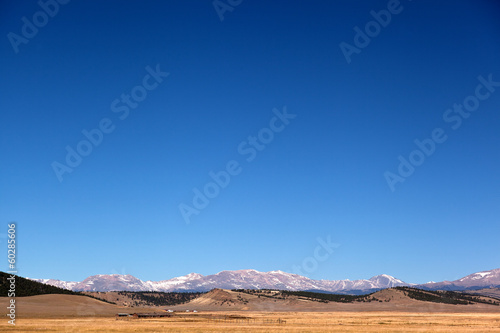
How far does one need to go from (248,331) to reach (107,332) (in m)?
19.7

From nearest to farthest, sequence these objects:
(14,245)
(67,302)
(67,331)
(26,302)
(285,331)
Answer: (14,245) → (67,331) → (285,331) → (26,302) → (67,302)

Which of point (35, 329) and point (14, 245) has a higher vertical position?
point (14, 245)

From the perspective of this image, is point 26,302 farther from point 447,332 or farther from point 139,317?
point 447,332

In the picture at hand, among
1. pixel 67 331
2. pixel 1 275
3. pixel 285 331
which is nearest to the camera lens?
pixel 67 331

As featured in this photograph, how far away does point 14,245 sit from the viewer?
2267 inches

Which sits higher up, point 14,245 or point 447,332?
point 14,245

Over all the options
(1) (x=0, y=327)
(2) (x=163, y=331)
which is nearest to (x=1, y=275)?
(1) (x=0, y=327)

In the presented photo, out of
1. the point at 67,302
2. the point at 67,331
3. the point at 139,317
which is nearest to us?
the point at 67,331

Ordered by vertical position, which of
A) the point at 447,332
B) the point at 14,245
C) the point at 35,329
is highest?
the point at 14,245

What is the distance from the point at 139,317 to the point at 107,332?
1614 inches

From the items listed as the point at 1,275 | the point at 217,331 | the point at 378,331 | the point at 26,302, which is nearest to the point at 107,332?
the point at 217,331

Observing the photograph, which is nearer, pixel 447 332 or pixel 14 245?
pixel 14 245

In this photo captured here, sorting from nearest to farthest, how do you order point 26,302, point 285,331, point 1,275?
1. point 285,331
2. point 26,302
3. point 1,275

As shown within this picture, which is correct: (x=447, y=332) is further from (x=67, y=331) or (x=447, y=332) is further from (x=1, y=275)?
(x=1, y=275)
